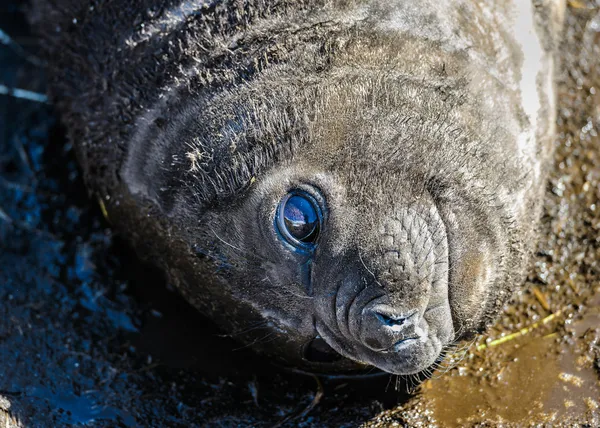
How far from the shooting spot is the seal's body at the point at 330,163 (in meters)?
4.14

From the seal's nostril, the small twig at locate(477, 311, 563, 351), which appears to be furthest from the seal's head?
the small twig at locate(477, 311, 563, 351)

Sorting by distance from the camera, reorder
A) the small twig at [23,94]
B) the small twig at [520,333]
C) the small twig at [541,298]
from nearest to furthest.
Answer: the small twig at [520,333] → the small twig at [541,298] → the small twig at [23,94]

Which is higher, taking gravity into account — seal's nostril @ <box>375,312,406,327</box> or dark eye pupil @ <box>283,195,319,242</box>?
dark eye pupil @ <box>283,195,319,242</box>

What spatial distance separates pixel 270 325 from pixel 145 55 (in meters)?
1.45

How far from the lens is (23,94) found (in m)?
6.86

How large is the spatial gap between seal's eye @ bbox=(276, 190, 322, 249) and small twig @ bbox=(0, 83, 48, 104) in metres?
3.15

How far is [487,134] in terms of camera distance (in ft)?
14.7

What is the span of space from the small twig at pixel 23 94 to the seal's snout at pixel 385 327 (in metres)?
3.57

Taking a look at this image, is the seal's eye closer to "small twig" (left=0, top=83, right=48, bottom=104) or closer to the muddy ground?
the muddy ground

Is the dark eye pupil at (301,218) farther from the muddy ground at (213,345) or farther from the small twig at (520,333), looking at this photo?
the small twig at (520,333)

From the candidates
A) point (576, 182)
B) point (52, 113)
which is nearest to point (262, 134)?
point (576, 182)

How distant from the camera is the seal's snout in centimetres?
405

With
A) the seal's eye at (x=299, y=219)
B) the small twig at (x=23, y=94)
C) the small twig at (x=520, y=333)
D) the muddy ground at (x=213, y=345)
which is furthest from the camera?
the small twig at (x=23, y=94)

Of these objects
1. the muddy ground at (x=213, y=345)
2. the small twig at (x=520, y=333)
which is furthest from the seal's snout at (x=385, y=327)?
the small twig at (x=520, y=333)
